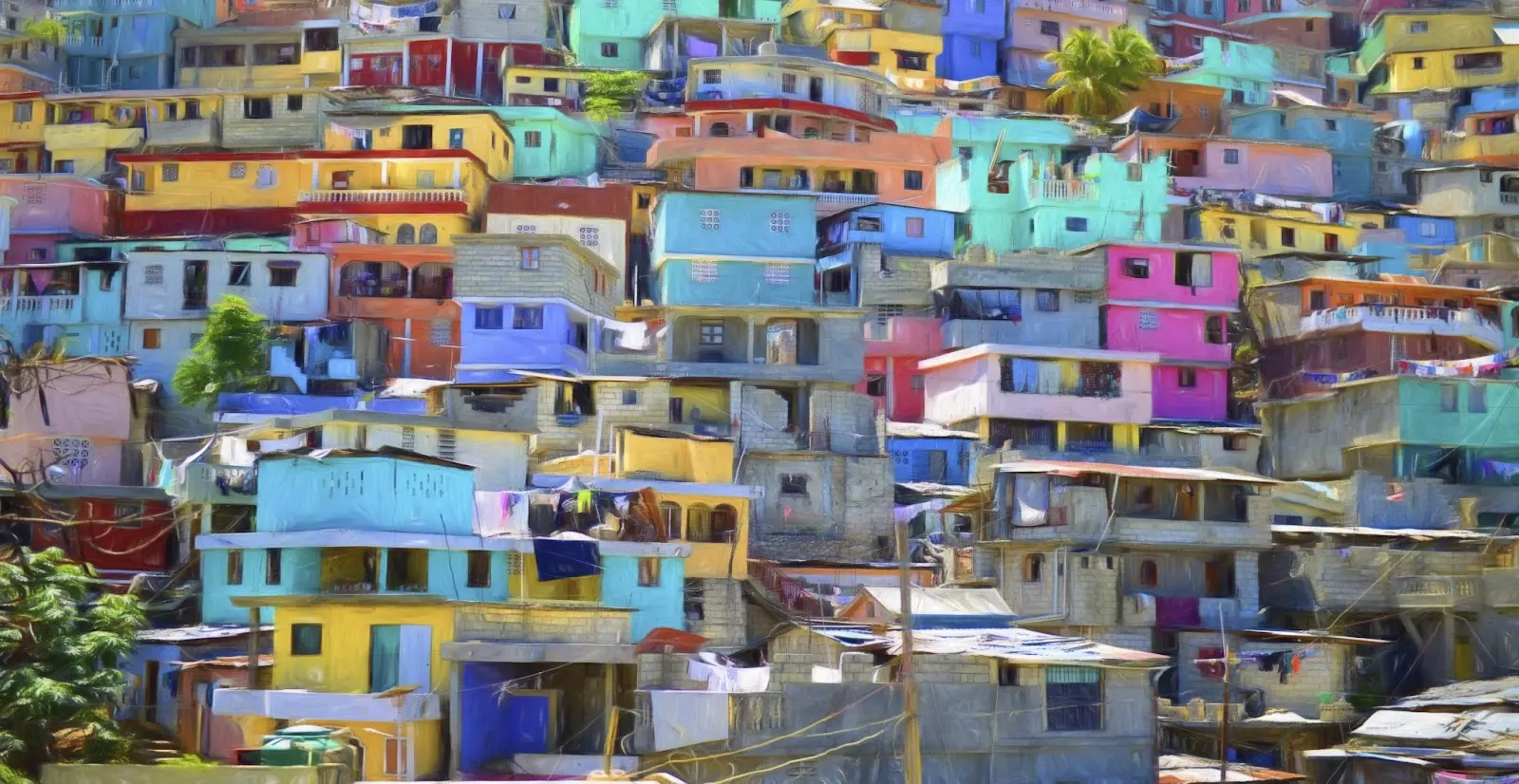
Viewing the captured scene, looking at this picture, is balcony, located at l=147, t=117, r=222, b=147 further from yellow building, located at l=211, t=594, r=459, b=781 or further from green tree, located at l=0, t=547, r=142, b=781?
yellow building, located at l=211, t=594, r=459, b=781

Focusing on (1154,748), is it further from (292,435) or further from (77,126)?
A: (77,126)

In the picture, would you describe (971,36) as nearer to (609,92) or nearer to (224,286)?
(609,92)

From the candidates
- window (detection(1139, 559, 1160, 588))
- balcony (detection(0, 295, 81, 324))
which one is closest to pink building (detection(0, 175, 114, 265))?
balcony (detection(0, 295, 81, 324))

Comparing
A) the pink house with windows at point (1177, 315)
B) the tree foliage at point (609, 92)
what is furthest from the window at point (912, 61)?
the pink house with windows at point (1177, 315)

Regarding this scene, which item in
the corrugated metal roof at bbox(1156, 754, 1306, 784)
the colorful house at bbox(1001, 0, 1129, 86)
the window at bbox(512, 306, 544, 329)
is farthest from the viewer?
the colorful house at bbox(1001, 0, 1129, 86)

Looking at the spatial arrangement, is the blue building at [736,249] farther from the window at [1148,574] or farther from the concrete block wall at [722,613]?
the concrete block wall at [722,613]

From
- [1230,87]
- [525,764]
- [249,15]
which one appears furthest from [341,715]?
[1230,87]
